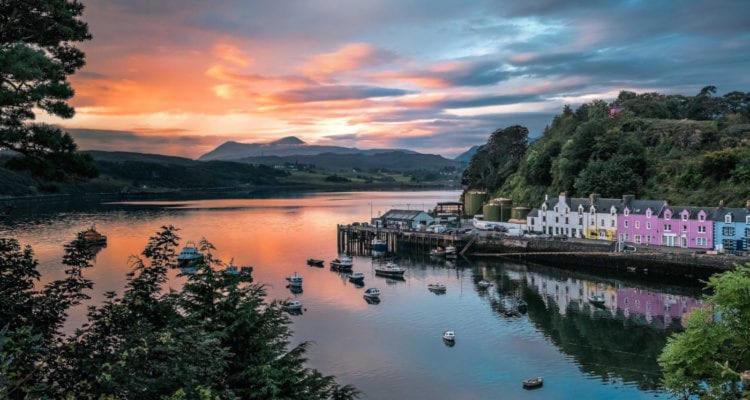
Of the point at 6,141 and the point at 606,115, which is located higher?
the point at 606,115

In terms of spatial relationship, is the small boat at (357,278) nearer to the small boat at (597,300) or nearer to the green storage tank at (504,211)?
the small boat at (597,300)

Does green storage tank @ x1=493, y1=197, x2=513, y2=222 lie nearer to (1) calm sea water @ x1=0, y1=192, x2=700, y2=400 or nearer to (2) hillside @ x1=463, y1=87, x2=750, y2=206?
(2) hillside @ x1=463, y1=87, x2=750, y2=206

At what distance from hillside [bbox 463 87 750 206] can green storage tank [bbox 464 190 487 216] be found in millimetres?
3866

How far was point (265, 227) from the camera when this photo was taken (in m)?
122

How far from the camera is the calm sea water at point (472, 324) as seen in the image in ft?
118

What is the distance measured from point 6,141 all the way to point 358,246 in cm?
8280

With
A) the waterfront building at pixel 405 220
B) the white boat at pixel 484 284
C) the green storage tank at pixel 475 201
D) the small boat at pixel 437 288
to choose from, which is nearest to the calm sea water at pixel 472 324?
the small boat at pixel 437 288

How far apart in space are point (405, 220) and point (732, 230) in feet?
169

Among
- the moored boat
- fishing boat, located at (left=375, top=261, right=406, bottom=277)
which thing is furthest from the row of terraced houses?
the moored boat

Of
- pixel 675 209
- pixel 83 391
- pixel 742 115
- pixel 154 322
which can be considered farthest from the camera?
pixel 742 115

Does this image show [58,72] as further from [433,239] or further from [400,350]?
[433,239]

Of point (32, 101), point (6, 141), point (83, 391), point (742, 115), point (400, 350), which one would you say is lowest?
point (400, 350)

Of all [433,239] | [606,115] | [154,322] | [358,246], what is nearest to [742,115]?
[606,115]

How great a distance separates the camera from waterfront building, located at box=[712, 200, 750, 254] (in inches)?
2534
